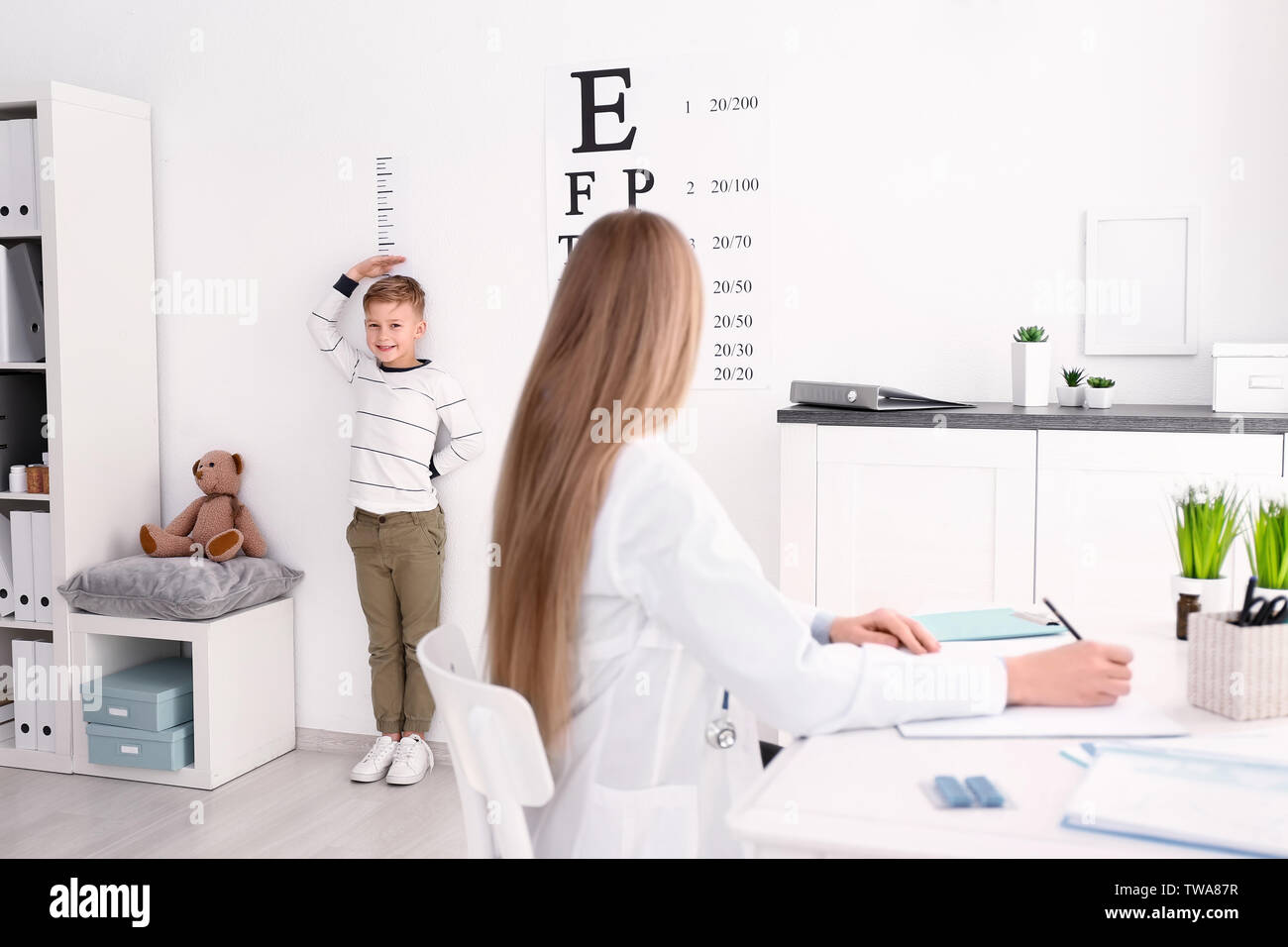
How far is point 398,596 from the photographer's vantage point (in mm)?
3223

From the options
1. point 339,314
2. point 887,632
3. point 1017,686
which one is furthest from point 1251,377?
point 339,314

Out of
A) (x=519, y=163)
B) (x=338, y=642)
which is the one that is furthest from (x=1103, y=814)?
(x=338, y=642)

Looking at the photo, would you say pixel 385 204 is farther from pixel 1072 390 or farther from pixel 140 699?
pixel 1072 390

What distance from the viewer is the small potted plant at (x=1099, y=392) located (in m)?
2.54

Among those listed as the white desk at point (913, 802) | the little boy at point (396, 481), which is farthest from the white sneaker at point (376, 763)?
the white desk at point (913, 802)

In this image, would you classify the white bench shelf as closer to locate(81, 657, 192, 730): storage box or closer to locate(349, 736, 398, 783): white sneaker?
locate(81, 657, 192, 730): storage box

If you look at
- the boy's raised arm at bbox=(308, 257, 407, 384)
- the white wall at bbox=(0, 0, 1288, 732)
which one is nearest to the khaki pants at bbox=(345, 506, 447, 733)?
the white wall at bbox=(0, 0, 1288, 732)

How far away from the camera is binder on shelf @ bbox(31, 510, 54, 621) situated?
324cm

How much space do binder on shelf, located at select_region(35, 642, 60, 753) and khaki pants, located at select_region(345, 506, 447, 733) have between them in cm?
92

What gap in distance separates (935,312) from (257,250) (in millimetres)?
1992

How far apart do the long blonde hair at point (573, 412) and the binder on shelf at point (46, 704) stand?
2503 millimetres
